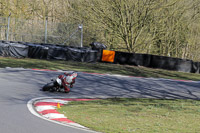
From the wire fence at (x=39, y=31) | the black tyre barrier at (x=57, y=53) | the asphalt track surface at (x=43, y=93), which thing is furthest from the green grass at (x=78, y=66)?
the wire fence at (x=39, y=31)

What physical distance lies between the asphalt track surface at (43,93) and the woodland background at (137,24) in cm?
1236

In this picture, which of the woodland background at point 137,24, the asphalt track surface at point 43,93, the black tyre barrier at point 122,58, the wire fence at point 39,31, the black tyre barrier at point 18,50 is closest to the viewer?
the asphalt track surface at point 43,93

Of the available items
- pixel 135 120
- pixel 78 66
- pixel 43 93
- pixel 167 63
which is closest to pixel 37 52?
pixel 78 66

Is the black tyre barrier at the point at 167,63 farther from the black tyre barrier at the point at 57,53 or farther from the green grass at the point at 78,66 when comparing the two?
the black tyre barrier at the point at 57,53

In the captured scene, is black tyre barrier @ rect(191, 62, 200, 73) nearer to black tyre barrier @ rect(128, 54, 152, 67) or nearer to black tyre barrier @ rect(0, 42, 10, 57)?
black tyre barrier @ rect(128, 54, 152, 67)

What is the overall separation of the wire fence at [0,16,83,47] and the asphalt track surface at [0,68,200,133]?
12.1 metres

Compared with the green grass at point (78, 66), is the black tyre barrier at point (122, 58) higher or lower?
A: higher

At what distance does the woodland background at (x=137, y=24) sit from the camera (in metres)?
28.6

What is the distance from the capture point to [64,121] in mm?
7039

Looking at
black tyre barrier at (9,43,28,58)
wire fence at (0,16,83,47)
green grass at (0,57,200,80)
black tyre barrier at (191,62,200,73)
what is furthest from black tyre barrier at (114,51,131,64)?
black tyre barrier at (9,43,28,58)

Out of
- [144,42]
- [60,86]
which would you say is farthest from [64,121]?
[144,42]

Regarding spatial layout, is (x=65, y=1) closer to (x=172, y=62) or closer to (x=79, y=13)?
(x=79, y=13)

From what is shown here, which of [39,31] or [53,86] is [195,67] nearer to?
[39,31]

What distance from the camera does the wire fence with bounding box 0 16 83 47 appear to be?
27742mm
